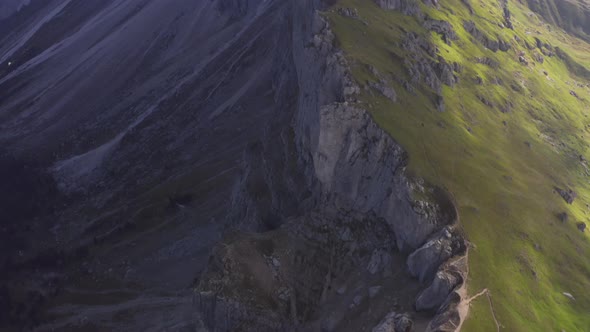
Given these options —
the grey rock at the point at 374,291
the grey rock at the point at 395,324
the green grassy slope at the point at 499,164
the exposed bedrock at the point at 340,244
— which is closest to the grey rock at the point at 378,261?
the exposed bedrock at the point at 340,244

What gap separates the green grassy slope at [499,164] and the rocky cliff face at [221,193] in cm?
483

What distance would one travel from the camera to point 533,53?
570 feet

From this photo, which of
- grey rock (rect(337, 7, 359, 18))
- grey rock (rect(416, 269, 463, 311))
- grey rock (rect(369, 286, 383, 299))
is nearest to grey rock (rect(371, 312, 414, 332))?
grey rock (rect(416, 269, 463, 311))

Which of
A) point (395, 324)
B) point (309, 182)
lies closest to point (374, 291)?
point (395, 324)

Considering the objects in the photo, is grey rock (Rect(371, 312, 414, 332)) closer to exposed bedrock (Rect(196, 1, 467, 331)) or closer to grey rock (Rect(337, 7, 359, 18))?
exposed bedrock (Rect(196, 1, 467, 331))

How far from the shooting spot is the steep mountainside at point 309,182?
62.8 m

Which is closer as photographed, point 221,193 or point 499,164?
point 499,164

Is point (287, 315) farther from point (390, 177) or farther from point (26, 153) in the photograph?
point (26, 153)

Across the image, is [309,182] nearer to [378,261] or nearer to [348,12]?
[378,261]

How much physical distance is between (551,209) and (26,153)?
15916 cm

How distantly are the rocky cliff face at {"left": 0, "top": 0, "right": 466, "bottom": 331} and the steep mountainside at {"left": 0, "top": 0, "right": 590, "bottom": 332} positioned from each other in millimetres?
425

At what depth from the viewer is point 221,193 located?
11550 cm

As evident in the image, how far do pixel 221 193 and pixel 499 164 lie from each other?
64159 millimetres

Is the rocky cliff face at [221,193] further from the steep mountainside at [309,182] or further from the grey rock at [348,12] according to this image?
the grey rock at [348,12]
